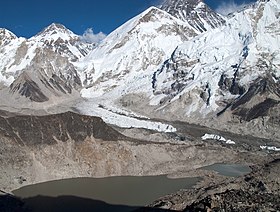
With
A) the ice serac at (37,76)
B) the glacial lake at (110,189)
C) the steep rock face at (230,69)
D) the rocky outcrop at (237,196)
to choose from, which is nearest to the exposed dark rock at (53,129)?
the glacial lake at (110,189)

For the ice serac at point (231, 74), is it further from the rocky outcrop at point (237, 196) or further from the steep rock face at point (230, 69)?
the rocky outcrop at point (237, 196)

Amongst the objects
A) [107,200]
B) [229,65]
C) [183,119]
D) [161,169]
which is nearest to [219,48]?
[229,65]

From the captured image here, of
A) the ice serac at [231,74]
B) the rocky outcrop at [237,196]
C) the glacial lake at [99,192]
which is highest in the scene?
the ice serac at [231,74]

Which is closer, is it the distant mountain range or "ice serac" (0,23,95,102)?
the distant mountain range

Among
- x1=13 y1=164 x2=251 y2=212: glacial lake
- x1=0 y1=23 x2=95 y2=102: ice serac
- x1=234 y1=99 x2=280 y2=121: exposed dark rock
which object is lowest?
x1=13 y1=164 x2=251 y2=212: glacial lake

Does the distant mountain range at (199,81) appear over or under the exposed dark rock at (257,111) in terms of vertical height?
over

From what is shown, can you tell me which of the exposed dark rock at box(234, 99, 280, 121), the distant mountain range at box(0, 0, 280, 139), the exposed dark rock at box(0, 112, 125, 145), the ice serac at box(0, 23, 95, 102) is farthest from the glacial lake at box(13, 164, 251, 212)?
the ice serac at box(0, 23, 95, 102)

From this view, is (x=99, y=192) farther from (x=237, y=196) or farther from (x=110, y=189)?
(x=237, y=196)

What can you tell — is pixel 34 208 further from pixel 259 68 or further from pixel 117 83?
pixel 117 83

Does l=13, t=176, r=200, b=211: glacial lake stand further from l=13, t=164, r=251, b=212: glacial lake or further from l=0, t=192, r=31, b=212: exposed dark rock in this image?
l=0, t=192, r=31, b=212: exposed dark rock
